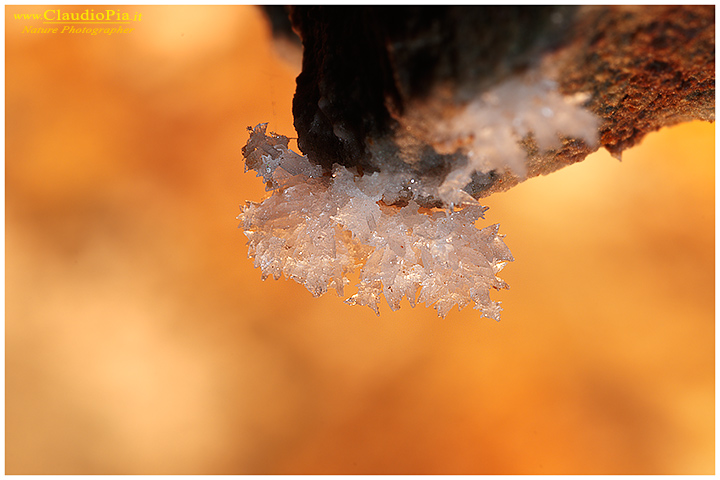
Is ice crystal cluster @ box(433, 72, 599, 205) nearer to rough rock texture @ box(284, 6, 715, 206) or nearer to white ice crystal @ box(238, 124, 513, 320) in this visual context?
rough rock texture @ box(284, 6, 715, 206)

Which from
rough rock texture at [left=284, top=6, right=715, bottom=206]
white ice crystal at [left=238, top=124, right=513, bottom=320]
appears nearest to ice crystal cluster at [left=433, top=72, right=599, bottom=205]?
rough rock texture at [left=284, top=6, right=715, bottom=206]

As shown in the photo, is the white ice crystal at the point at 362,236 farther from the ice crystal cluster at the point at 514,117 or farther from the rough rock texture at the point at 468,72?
the ice crystal cluster at the point at 514,117

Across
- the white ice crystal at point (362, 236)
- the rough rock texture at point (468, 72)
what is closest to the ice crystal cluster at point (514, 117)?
the rough rock texture at point (468, 72)

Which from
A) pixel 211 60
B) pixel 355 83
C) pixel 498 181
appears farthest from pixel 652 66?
pixel 211 60

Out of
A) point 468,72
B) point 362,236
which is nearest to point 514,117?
point 468,72

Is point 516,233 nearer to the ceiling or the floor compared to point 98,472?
nearer to the ceiling

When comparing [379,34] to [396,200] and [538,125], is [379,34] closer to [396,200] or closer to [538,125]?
[538,125]
